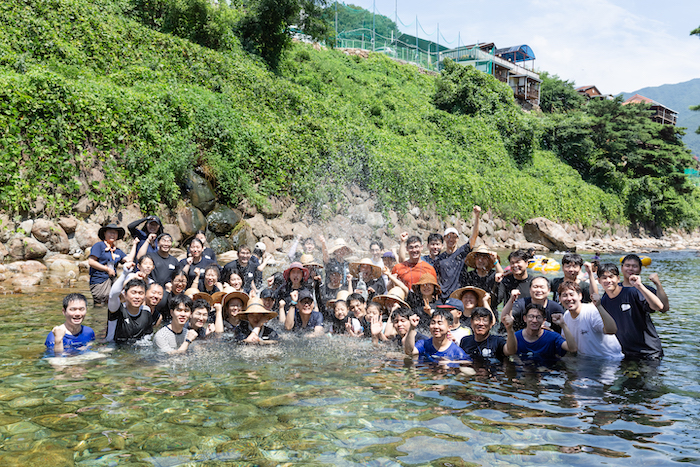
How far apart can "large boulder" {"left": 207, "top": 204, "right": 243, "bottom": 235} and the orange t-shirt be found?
32.5 feet

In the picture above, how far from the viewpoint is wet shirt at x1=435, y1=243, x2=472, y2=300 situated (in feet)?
25.5

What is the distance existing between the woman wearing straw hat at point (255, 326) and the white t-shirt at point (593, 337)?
422 cm

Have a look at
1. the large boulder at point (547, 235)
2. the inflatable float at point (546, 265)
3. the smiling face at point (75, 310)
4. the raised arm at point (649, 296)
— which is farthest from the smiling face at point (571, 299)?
the large boulder at point (547, 235)

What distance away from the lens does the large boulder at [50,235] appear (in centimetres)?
1230

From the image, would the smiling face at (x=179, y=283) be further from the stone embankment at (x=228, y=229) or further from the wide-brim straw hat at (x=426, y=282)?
the stone embankment at (x=228, y=229)

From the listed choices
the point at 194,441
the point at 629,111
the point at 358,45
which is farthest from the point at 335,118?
the point at 629,111

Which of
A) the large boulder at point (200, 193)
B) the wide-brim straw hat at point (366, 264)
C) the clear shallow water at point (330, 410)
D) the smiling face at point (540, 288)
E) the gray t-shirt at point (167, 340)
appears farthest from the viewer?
the large boulder at point (200, 193)

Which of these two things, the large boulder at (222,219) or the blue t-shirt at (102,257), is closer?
the blue t-shirt at (102,257)

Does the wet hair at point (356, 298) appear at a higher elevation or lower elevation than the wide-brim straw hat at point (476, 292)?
lower

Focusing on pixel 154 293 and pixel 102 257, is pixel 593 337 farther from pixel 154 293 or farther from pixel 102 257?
pixel 102 257

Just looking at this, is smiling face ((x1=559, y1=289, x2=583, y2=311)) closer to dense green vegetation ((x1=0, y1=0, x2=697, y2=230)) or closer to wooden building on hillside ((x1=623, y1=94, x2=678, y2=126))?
dense green vegetation ((x1=0, y1=0, x2=697, y2=230))

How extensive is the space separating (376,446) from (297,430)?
2.37 feet

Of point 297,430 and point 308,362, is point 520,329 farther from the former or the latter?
point 297,430

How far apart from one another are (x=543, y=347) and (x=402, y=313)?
1.93 metres
